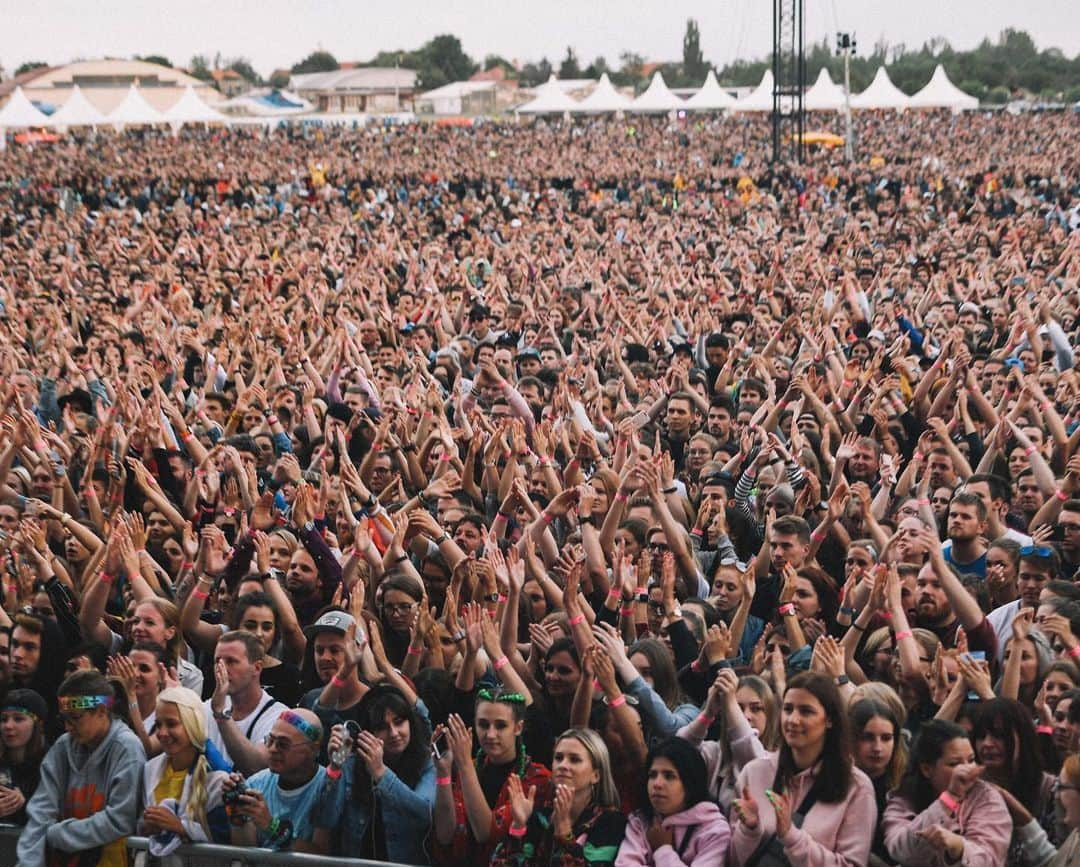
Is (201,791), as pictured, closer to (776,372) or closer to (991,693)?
(991,693)

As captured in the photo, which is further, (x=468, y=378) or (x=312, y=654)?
(x=468, y=378)

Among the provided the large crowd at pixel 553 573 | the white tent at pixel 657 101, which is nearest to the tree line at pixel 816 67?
the white tent at pixel 657 101

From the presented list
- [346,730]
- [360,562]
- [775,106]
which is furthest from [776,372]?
[775,106]

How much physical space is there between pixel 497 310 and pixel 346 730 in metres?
10.2

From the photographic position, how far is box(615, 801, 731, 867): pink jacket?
4062 mm

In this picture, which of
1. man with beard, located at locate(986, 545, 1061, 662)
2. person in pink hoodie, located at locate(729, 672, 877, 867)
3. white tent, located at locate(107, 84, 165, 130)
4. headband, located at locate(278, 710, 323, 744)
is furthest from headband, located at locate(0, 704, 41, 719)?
white tent, located at locate(107, 84, 165, 130)

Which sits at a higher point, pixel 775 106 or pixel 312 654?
pixel 775 106

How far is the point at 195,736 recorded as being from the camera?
4.67 m

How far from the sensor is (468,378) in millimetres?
11133

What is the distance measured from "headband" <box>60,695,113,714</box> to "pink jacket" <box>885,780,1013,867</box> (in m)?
2.43

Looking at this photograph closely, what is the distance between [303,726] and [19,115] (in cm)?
4116

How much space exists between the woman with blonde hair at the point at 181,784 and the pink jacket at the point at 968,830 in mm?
1974

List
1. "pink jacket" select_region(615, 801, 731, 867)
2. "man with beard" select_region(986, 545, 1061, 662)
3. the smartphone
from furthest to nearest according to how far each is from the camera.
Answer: "man with beard" select_region(986, 545, 1061, 662)
the smartphone
"pink jacket" select_region(615, 801, 731, 867)

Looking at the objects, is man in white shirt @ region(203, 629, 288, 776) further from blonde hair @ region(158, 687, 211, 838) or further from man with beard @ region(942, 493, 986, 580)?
man with beard @ region(942, 493, 986, 580)
